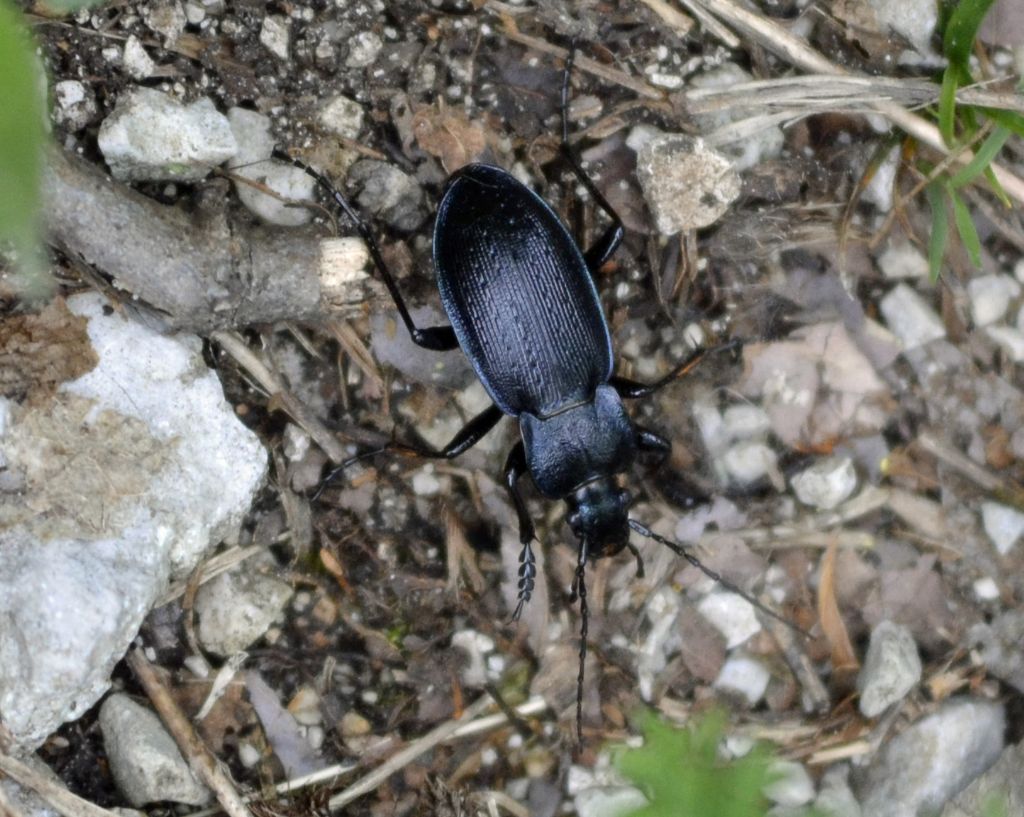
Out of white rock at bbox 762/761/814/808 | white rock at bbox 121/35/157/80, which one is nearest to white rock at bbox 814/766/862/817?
white rock at bbox 762/761/814/808

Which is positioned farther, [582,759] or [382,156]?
[582,759]

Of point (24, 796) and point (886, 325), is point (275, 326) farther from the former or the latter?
point (886, 325)

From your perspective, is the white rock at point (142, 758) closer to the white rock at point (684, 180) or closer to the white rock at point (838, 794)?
the white rock at point (838, 794)

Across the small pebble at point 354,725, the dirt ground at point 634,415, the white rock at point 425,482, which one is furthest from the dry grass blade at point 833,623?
the small pebble at point 354,725

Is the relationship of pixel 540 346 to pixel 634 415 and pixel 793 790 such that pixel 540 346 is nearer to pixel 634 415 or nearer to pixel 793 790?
pixel 634 415

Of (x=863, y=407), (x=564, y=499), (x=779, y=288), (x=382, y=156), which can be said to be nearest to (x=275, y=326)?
(x=382, y=156)

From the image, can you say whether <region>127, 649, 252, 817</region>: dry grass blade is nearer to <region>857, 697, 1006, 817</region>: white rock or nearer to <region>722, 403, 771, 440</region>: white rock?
<region>722, 403, 771, 440</region>: white rock

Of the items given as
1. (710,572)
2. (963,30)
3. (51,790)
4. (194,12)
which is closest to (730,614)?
(710,572)
